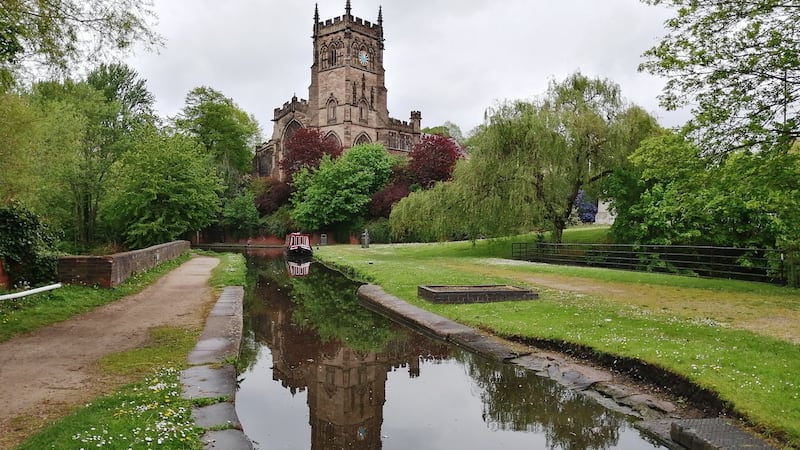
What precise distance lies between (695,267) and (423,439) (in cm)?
1967

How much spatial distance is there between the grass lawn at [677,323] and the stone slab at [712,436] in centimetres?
25

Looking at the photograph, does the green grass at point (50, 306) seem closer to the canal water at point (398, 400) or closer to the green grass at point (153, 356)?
the green grass at point (153, 356)

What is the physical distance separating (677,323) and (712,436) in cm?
501

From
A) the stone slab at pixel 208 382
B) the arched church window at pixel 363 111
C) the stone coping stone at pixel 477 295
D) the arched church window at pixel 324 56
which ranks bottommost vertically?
the stone slab at pixel 208 382

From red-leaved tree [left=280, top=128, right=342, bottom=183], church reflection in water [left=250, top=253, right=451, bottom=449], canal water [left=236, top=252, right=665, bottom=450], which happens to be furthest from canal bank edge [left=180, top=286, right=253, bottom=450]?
red-leaved tree [left=280, top=128, right=342, bottom=183]

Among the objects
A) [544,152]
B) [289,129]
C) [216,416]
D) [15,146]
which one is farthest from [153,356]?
[289,129]

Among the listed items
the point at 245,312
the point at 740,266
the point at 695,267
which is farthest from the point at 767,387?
the point at 695,267

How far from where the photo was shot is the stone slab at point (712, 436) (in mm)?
4695

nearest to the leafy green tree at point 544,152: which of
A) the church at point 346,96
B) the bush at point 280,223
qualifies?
the bush at point 280,223

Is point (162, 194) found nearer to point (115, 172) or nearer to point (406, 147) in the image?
point (115, 172)

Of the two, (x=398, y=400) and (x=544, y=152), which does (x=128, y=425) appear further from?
(x=544, y=152)

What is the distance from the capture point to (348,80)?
7156cm

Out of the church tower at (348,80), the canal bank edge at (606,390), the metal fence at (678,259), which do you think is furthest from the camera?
the church tower at (348,80)

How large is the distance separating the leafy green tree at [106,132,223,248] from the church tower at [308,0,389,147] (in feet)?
121
